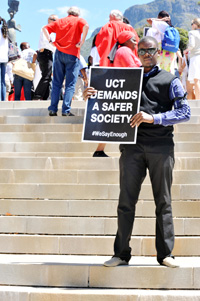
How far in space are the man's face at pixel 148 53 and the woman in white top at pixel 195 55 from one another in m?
6.94

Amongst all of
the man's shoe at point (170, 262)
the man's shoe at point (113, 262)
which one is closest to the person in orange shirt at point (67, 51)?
the man's shoe at point (113, 262)

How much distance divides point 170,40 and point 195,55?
0.96 metres

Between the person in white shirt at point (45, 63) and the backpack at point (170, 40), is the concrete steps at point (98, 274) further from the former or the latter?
the person in white shirt at point (45, 63)

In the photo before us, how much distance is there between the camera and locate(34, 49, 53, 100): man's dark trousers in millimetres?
12656

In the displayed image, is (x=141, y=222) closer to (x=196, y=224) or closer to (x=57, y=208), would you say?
(x=196, y=224)

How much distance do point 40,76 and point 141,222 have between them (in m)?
7.08

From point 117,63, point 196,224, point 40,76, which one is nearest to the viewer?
point 196,224

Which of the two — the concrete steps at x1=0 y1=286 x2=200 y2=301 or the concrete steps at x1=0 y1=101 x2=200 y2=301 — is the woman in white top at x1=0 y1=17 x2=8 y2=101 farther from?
the concrete steps at x1=0 y1=286 x2=200 y2=301

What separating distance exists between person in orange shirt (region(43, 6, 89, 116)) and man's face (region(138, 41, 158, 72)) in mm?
4869

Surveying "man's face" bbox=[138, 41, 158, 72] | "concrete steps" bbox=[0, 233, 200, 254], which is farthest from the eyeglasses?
"concrete steps" bbox=[0, 233, 200, 254]

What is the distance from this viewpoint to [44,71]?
1276 cm

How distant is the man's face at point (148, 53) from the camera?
5.29m

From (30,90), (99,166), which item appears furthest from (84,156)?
(30,90)

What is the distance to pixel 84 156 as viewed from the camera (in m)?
8.47
